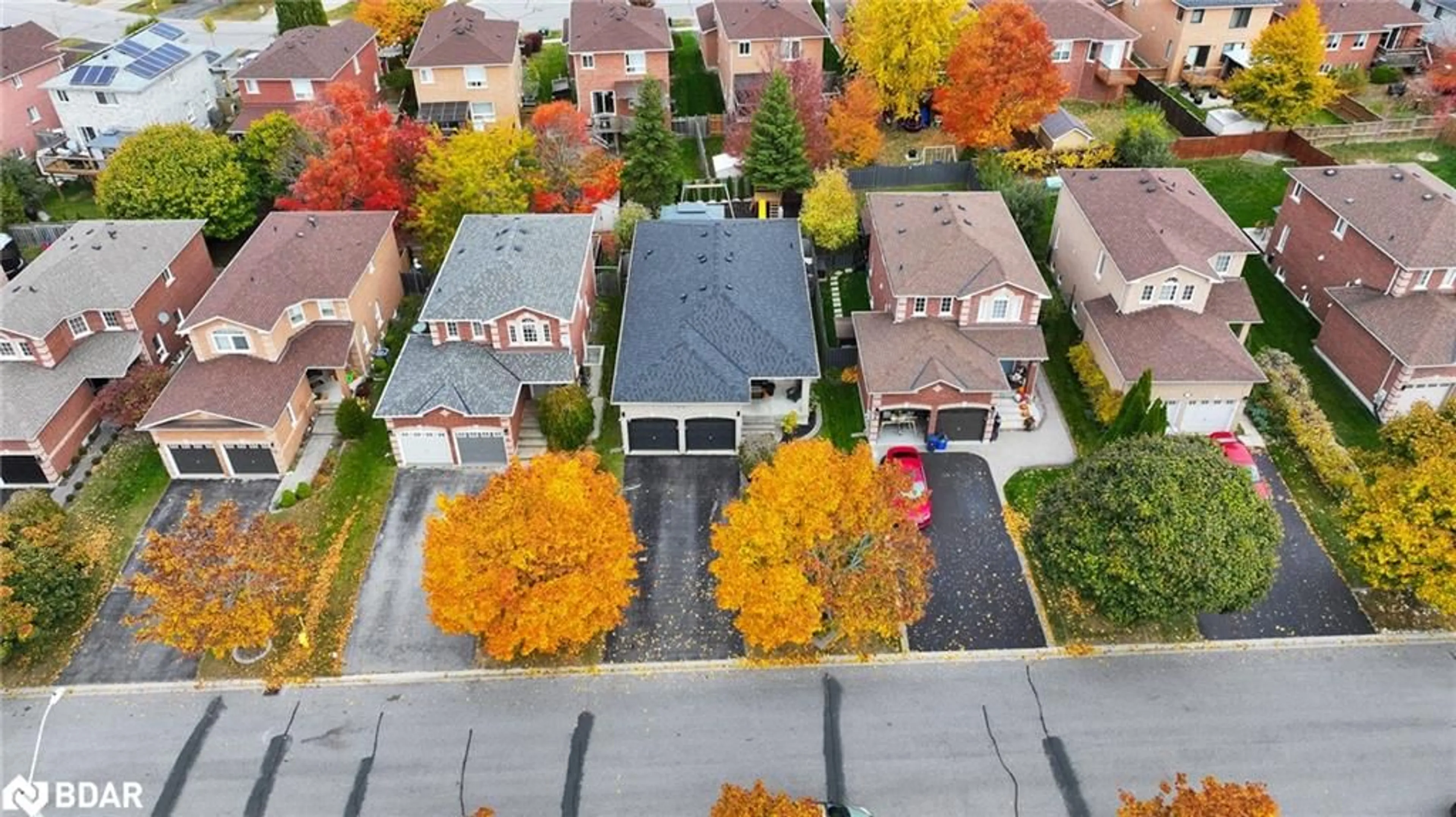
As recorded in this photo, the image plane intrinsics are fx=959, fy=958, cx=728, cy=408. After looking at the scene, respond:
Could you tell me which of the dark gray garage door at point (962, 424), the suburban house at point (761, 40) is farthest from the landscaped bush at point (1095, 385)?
the suburban house at point (761, 40)

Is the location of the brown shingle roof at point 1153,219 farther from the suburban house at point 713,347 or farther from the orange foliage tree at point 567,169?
the orange foliage tree at point 567,169

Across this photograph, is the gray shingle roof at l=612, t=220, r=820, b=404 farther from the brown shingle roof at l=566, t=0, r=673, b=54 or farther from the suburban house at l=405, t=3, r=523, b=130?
the suburban house at l=405, t=3, r=523, b=130

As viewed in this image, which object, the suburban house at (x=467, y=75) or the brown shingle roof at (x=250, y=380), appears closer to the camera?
the brown shingle roof at (x=250, y=380)

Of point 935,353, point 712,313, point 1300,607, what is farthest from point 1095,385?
point 712,313

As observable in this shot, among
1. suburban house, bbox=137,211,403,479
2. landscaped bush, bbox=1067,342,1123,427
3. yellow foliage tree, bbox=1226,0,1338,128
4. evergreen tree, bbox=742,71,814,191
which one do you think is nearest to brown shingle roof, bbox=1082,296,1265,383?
landscaped bush, bbox=1067,342,1123,427

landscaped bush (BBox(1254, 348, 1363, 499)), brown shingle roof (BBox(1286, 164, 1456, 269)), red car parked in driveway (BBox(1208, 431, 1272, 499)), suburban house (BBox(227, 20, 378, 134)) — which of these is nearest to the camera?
red car parked in driveway (BBox(1208, 431, 1272, 499))

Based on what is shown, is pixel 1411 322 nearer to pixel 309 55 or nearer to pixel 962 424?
pixel 962 424

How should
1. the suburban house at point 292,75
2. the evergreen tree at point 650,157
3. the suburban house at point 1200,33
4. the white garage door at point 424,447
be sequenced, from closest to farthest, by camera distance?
the white garage door at point 424,447 → the evergreen tree at point 650,157 → the suburban house at point 292,75 → the suburban house at point 1200,33
